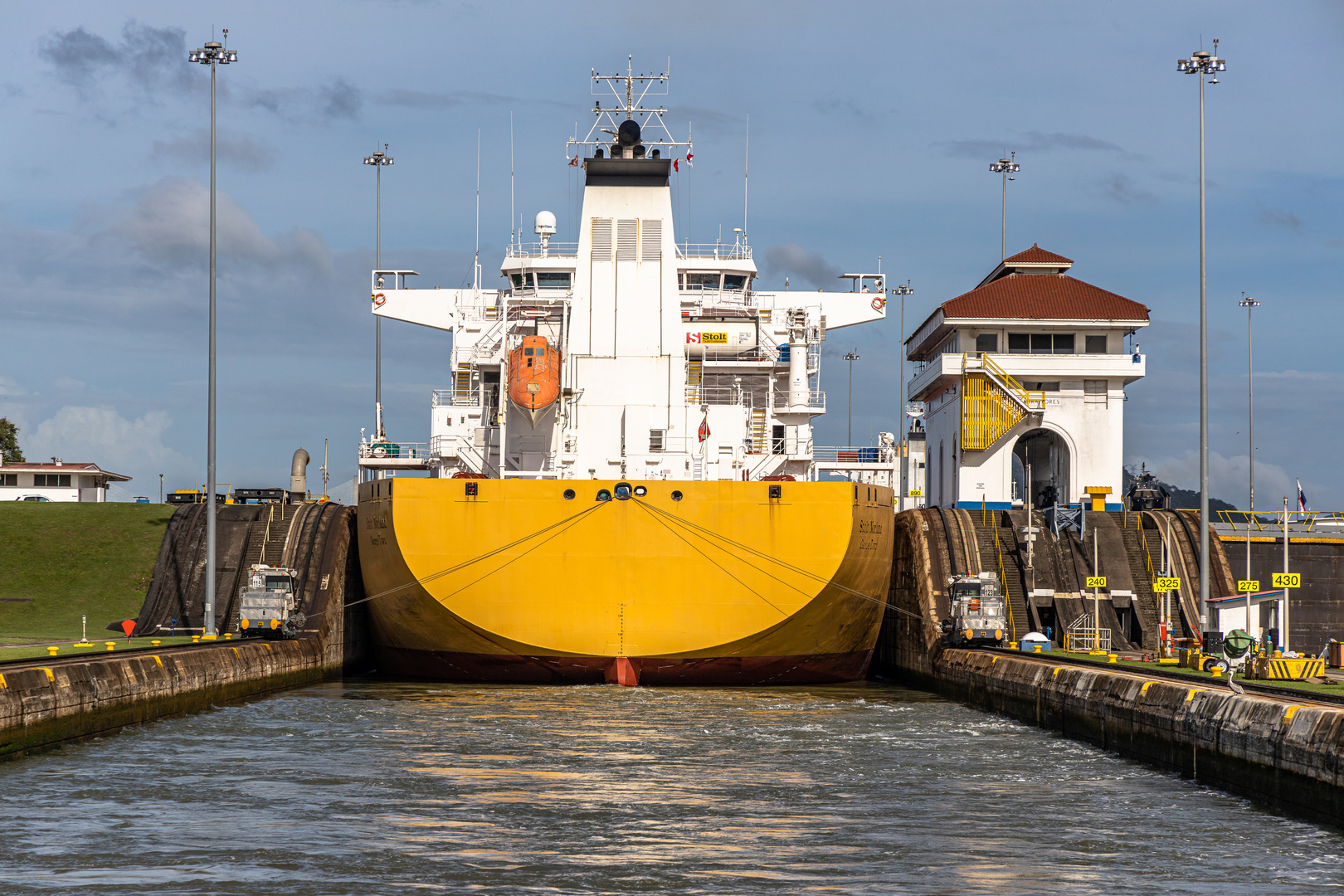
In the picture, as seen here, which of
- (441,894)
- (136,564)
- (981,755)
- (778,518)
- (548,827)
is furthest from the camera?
(136,564)

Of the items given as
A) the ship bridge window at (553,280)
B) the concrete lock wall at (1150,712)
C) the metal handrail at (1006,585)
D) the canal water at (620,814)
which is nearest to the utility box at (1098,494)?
the metal handrail at (1006,585)

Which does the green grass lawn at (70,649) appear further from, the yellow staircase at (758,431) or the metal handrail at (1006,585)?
the metal handrail at (1006,585)

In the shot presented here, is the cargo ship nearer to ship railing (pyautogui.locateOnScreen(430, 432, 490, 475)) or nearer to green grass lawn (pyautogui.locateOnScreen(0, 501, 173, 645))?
ship railing (pyautogui.locateOnScreen(430, 432, 490, 475))

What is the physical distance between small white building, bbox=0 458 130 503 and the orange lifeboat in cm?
4057

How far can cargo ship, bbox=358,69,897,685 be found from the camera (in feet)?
88.0

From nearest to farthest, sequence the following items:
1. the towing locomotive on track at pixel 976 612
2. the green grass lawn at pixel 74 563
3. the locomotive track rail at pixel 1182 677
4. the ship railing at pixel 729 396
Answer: the locomotive track rail at pixel 1182 677
the towing locomotive on track at pixel 976 612
the ship railing at pixel 729 396
the green grass lawn at pixel 74 563

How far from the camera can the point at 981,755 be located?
1955 centimetres

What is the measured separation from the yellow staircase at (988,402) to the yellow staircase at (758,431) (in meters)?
17.5

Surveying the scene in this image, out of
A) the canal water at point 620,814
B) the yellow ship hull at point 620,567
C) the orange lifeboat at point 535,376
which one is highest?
the orange lifeboat at point 535,376

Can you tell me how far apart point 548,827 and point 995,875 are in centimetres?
433

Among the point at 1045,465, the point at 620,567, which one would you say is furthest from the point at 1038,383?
the point at 620,567

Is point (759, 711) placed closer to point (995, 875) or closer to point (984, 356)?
point (995, 875)

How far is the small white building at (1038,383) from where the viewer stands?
164 ft

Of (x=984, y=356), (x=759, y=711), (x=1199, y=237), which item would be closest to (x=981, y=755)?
(x=759, y=711)
